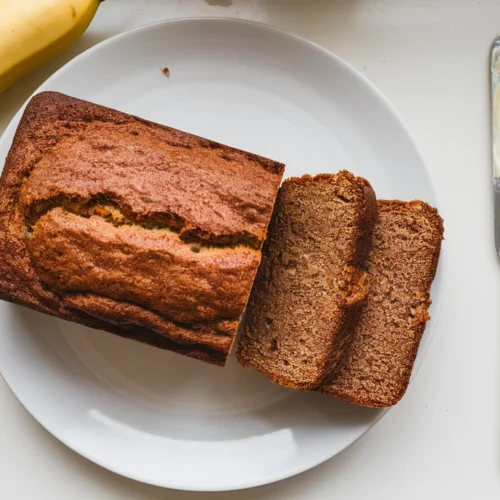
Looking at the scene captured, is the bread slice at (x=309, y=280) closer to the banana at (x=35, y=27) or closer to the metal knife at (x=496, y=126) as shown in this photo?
the metal knife at (x=496, y=126)

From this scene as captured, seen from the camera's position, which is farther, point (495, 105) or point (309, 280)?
point (495, 105)

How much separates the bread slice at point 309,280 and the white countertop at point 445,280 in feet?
1.86

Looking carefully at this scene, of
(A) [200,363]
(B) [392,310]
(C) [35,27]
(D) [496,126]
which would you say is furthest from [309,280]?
(C) [35,27]

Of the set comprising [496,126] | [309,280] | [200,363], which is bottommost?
[200,363]

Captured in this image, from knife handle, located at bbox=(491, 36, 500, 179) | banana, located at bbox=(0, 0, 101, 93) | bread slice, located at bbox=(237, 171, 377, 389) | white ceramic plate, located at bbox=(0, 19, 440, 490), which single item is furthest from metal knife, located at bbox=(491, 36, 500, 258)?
banana, located at bbox=(0, 0, 101, 93)

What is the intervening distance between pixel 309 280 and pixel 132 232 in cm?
72

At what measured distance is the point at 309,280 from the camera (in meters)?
2.18

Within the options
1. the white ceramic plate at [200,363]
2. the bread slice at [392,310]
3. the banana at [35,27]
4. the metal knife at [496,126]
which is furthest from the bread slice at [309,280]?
the banana at [35,27]

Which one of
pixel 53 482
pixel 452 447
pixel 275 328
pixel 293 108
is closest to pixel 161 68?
pixel 293 108

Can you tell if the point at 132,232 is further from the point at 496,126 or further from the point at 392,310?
the point at 496,126

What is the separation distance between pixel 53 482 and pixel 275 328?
3.98ft

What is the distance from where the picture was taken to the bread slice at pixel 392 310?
2229 mm

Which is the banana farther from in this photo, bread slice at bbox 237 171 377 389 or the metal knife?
the metal knife

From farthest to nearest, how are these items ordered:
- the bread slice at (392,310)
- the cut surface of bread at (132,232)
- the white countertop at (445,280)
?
the white countertop at (445,280) → the bread slice at (392,310) → the cut surface of bread at (132,232)
